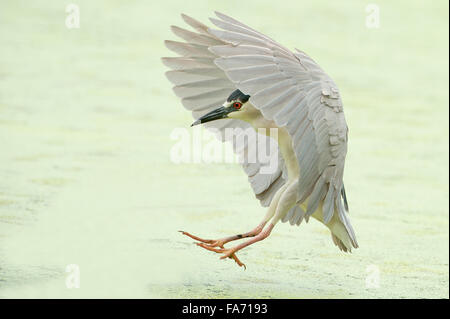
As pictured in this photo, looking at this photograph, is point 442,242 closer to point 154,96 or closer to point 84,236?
point 84,236

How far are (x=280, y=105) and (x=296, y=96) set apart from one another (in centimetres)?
8

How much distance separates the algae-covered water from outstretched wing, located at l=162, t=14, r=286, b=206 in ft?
1.62

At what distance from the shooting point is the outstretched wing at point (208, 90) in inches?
111

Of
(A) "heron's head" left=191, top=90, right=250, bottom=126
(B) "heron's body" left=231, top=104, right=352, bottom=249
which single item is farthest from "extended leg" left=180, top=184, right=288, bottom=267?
(A) "heron's head" left=191, top=90, right=250, bottom=126

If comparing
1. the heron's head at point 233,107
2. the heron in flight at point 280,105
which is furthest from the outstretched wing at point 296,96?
the heron's head at point 233,107

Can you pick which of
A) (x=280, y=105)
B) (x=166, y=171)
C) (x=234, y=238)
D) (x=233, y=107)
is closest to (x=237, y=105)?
(x=233, y=107)

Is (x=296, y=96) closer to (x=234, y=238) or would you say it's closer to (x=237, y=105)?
(x=237, y=105)

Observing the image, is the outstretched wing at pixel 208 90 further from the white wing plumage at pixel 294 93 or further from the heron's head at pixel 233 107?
the heron's head at pixel 233 107

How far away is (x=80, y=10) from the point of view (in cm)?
812

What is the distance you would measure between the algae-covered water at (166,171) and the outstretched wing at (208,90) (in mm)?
494

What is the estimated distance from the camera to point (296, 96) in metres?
2.53

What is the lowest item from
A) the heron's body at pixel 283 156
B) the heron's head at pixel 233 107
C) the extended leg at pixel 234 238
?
the extended leg at pixel 234 238

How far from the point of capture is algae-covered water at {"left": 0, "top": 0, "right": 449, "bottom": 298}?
3.45 meters

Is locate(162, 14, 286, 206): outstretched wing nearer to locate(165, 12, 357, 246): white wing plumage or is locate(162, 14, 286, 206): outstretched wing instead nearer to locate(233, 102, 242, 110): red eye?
locate(165, 12, 357, 246): white wing plumage
